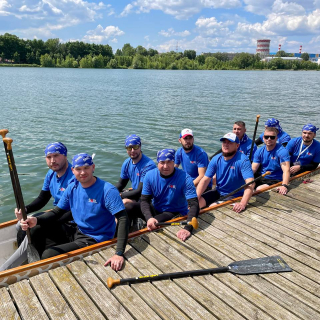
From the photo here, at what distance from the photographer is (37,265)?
13.6ft

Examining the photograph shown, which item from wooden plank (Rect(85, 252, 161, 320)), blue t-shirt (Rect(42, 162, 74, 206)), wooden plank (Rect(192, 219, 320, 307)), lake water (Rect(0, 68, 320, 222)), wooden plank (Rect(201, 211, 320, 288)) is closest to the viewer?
wooden plank (Rect(85, 252, 161, 320))

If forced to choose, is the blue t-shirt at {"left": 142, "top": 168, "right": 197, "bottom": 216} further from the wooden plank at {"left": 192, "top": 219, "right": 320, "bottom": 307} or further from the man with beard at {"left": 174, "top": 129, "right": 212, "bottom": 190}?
the man with beard at {"left": 174, "top": 129, "right": 212, "bottom": 190}

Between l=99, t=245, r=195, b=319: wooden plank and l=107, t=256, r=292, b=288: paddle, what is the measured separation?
8 centimetres

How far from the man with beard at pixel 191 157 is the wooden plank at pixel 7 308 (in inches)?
174

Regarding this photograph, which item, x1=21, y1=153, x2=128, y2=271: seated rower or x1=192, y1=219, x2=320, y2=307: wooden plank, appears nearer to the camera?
x1=192, y1=219, x2=320, y2=307: wooden plank

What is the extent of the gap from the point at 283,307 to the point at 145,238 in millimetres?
2262

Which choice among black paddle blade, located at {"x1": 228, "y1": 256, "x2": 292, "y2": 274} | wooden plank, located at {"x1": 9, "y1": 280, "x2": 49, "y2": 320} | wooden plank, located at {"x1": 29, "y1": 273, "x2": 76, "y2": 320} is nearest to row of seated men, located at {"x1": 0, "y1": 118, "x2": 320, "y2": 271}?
wooden plank, located at {"x1": 29, "y1": 273, "x2": 76, "y2": 320}

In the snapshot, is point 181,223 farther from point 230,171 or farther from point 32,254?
point 32,254

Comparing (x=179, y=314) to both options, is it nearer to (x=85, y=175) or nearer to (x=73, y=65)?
(x=85, y=175)

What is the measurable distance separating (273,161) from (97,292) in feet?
17.3

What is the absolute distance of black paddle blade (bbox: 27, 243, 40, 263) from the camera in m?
4.43

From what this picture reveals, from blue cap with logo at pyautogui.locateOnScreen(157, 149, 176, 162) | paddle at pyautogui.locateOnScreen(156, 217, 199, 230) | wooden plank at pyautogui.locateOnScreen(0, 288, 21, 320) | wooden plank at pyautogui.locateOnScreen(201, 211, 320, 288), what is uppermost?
blue cap with logo at pyautogui.locateOnScreen(157, 149, 176, 162)

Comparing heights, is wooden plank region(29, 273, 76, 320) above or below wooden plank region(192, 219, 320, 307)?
above

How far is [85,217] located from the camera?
4.51m
